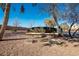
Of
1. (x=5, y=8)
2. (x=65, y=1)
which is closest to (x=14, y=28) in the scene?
(x=5, y=8)

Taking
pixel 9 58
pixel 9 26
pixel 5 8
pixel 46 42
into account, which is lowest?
pixel 9 58

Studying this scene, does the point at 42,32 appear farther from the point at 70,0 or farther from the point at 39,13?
the point at 70,0

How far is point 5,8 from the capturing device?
227cm

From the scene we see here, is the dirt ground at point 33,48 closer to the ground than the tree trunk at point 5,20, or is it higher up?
closer to the ground

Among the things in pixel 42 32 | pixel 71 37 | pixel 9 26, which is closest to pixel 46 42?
pixel 42 32

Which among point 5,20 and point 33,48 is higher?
point 5,20

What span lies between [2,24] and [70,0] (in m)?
0.68

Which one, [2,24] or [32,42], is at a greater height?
[2,24]

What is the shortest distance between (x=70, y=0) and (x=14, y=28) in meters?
0.59

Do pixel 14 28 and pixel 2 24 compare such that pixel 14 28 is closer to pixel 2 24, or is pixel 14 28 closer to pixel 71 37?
pixel 2 24

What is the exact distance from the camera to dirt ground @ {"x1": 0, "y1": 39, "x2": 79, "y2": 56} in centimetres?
225

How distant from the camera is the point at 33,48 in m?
2.27

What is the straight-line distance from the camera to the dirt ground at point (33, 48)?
225cm

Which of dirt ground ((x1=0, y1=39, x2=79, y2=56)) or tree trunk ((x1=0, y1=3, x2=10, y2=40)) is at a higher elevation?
tree trunk ((x1=0, y1=3, x2=10, y2=40))
